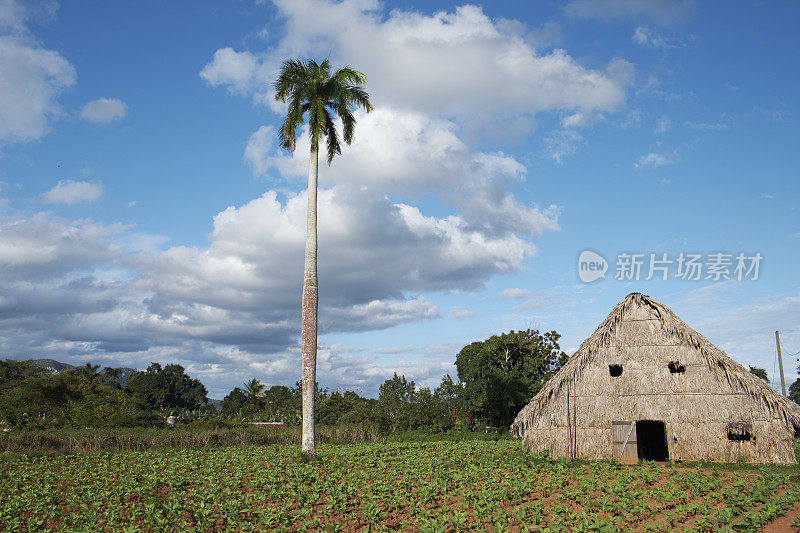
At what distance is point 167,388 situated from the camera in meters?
71.4

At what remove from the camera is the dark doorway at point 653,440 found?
79.2 ft

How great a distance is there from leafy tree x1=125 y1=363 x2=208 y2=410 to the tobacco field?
53273 millimetres

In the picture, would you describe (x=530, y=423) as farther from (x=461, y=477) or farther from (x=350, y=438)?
(x=350, y=438)

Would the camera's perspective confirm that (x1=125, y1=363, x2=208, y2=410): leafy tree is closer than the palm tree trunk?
No

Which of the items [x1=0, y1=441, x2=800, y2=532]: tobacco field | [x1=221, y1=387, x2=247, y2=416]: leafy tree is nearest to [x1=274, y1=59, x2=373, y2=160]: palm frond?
[x1=0, y1=441, x2=800, y2=532]: tobacco field

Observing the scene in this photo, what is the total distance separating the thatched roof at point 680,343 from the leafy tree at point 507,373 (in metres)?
16.0

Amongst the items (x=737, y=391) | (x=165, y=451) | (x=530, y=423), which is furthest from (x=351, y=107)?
(x=737, y=391)

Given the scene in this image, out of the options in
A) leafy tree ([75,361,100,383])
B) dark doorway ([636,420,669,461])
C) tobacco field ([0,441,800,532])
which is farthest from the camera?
leafy tree ([75,361,100,383])

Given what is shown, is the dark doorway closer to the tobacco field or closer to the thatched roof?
the thatched roof

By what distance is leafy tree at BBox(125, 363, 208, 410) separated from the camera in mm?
66875

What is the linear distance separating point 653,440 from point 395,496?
57.4 ft

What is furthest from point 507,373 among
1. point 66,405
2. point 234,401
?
point 234,401

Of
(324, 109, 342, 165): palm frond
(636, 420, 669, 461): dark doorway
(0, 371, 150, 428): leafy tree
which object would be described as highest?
(324, 109, 342, 165): palm frond

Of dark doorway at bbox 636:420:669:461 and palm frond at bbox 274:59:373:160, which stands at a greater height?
palm frond at bbox 274:59:373:160
